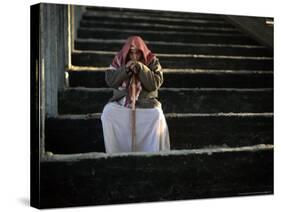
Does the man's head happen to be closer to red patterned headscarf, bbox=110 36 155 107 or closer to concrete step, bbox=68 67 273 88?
red patterned headscarf, bbox=110 36 155 107

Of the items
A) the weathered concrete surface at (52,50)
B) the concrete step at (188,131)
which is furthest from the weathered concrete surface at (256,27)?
the weathered concrete surface at (52,50)

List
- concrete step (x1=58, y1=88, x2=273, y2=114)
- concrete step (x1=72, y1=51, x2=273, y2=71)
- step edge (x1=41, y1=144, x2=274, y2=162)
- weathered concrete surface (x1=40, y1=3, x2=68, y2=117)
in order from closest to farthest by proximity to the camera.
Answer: weathered concrete surface (x1=40, y1=3, x2=68, y2=117), step edge (x1=41, y1=144, x2=274, y2=162), concrete step (x1=58, y1=88, x2=273, y2=114), concrete step (x1=72, y1=51, x2=273, y2=71)

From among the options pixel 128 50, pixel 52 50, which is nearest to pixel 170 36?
pixel 128 50

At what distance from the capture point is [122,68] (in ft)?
17.1

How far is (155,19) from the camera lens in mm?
5320

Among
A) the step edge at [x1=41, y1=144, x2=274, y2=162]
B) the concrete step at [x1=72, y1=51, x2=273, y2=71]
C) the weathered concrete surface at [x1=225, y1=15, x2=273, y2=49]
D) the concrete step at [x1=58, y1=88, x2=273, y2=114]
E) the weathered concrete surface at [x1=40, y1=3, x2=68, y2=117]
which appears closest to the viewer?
the weathered concrete surface at [x1=40, y1=3, x2=68, y2=117]

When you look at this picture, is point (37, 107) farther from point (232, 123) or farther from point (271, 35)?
point (271, 35)

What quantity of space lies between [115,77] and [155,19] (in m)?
0.51

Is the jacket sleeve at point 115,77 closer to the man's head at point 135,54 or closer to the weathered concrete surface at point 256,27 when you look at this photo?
the man's head at point 135,54

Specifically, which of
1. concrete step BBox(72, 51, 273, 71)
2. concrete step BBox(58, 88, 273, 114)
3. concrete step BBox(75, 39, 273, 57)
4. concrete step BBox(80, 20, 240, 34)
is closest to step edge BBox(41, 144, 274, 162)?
concrete step BBox(58, 88, 273, 114)

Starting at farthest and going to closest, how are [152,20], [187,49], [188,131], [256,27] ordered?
1. [256,27]
2. [187,49]
3. [188,131]
4. [152,20]

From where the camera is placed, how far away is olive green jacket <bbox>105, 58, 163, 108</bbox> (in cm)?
520

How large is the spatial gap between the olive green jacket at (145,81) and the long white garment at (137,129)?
51 millimetres

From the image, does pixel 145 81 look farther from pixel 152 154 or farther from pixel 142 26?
pixel 152 154
